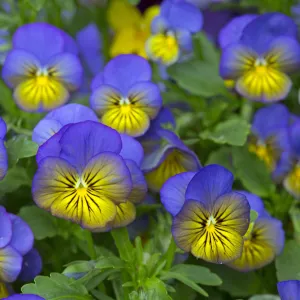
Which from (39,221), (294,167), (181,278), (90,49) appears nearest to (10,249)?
(39,221)

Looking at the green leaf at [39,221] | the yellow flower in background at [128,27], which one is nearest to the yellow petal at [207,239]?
the green leaf at [39,221]

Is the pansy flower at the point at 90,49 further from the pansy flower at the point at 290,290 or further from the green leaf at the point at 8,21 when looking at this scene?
the pansy flower at the point at 290,290

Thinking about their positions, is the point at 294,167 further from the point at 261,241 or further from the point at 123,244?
the point at 123,244

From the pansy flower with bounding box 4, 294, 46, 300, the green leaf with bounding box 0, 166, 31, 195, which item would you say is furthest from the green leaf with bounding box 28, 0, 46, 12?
the pansy flower with bounding box 4, 294, 46, 300

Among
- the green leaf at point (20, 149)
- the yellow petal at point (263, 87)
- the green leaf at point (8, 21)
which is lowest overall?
the green leaf at point (20, 149)

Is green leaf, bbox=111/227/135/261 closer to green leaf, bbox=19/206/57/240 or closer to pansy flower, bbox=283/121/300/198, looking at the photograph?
green leaf, bbox=19/206/57/240

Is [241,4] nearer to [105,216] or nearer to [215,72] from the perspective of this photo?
[215,72]
